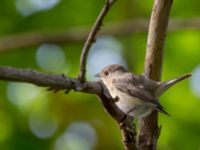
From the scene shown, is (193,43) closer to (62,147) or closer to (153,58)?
(62,147)

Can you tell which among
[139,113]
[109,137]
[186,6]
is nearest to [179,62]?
[186,6]

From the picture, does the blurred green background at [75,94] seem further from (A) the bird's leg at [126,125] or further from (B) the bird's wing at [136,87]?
(A) the bird's leg at [126,125]

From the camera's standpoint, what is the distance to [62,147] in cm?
616

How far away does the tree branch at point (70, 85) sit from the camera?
8.39 ft

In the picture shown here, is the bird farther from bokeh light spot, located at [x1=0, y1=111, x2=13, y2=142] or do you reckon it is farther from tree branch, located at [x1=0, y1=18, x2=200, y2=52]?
bokeh light spot, located at [x1=0, y1=111, x2=13, y2=142]

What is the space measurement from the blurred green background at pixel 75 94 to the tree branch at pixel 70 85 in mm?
2469

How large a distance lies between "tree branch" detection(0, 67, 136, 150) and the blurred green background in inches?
97.2

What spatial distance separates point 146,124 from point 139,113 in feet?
2.31

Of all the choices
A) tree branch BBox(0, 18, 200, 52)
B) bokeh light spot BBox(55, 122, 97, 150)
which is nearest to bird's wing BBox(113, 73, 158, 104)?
tree branch BBox(0, 18, 200, 52)

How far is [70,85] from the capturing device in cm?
284

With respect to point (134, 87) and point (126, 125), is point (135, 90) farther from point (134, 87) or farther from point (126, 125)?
point (126, 125)

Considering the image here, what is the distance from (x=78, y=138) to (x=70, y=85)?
12.2 feet

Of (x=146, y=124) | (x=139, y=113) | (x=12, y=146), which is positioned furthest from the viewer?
(x=12, y=146)

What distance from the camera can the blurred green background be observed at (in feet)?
19.2
